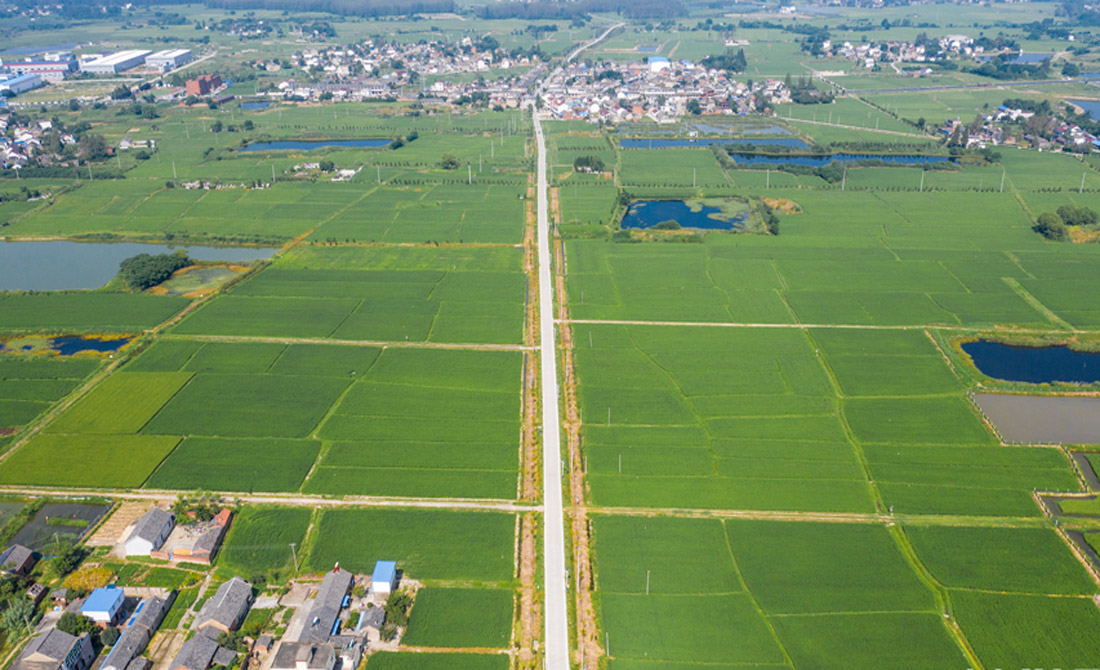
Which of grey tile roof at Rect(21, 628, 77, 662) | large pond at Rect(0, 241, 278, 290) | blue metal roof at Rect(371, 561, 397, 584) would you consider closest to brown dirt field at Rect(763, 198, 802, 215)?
large pond at Rect(0, 241, 278, 290)

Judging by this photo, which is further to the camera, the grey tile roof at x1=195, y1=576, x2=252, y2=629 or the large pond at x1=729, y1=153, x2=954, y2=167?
the large pond at x1=729, y1=153, x2=954, y2=167

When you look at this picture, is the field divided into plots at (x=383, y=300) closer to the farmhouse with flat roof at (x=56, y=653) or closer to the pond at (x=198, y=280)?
the pond at (x=198, y=280)

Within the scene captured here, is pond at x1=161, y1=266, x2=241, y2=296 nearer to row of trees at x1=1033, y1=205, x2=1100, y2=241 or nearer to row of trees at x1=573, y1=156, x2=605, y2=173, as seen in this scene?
row of trees at x1=573, y1=156, x2=605, y2=173

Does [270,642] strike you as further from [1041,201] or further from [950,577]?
[1041,201]

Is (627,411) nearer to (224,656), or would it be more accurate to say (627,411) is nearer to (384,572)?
(384,572)

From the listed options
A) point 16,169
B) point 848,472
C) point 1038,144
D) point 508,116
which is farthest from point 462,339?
point 1038,144

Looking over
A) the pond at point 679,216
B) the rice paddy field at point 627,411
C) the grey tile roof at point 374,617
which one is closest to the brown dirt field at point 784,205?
the rice paddy field at point 627,411

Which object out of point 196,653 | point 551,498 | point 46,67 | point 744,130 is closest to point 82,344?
point 196,653
